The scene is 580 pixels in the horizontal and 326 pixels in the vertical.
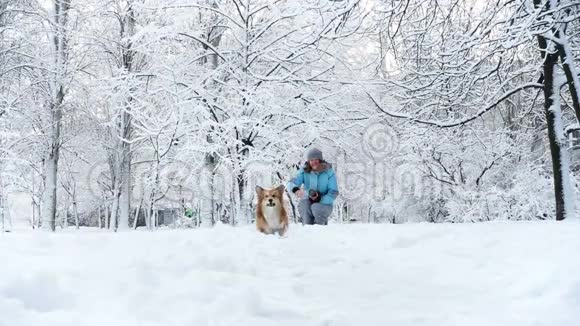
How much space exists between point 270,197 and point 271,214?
239mm

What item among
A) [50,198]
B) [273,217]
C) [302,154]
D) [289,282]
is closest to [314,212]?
[273,217]

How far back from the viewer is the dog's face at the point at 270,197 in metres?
6.69

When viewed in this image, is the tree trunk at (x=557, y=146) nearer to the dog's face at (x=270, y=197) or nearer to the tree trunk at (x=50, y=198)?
the dog's face at (x=270, y=197)

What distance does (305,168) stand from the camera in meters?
8.39

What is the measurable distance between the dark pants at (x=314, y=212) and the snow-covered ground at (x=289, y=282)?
11.9 feet

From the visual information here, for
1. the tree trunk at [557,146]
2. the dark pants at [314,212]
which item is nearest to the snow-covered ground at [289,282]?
the dark pants at [314,212]

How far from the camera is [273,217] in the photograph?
671cm

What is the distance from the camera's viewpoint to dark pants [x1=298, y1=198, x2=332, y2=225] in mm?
8648

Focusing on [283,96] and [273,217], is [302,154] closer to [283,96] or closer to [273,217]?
[283,96]

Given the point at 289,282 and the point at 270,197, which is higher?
the point at 270,197

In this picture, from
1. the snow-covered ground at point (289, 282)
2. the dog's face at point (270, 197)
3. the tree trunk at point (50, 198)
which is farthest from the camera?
the tree trunk at point (50, 198)

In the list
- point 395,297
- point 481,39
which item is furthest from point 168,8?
point 395,297

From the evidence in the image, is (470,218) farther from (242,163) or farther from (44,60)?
(44,60)

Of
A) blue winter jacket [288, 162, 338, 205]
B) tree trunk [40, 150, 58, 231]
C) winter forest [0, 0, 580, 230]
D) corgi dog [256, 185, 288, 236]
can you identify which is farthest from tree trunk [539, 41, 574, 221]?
tree trunk [40, 150, 58, 231]
